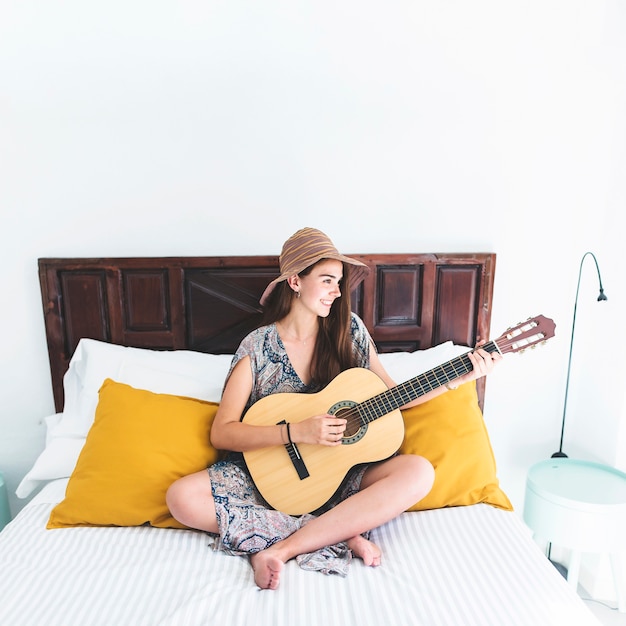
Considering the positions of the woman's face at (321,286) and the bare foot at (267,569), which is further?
the woman's face at (321,286)

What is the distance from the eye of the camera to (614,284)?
191 centimetres

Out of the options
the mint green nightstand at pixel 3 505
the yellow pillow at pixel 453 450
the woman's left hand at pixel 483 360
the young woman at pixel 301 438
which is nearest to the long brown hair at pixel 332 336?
the young woman at pixel 301 438

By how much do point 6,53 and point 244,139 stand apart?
2.66 feet

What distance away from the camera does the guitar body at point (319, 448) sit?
4.56 feet

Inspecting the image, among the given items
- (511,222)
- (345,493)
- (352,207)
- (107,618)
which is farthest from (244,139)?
(107,618)

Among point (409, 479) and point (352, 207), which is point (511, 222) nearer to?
point (352, 207)

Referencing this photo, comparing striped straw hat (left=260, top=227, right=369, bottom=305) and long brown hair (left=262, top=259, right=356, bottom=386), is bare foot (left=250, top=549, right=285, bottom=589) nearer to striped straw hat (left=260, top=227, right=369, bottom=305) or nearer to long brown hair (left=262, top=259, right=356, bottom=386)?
long brown hair (left=262, top=259, right=356, bottom=386)

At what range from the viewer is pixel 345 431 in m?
1.43

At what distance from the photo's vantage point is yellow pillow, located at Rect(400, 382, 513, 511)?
4.78ft

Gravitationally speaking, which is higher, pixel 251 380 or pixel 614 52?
pixel 614 52

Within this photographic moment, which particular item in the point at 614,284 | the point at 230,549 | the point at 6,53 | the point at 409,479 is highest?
the point at 6,53

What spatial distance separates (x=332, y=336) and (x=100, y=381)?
2.60 ft

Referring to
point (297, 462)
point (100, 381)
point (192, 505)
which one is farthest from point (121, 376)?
point (297, 462)

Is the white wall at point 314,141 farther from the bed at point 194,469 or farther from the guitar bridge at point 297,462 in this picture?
the guitar bridge at point 297,462
